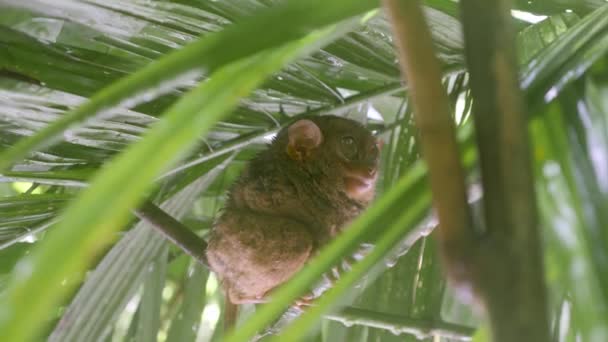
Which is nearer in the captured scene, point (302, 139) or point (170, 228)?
point (170, 228)

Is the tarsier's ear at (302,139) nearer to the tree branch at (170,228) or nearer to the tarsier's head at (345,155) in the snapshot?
the tarsier's head at (345,155)

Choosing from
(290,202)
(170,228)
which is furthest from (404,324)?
(170,228)

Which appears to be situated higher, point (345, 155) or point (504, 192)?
point (504, 192)

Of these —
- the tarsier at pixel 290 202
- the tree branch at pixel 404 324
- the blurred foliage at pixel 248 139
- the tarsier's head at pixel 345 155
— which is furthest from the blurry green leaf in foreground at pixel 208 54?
the tarsier's head at pixel 345 155

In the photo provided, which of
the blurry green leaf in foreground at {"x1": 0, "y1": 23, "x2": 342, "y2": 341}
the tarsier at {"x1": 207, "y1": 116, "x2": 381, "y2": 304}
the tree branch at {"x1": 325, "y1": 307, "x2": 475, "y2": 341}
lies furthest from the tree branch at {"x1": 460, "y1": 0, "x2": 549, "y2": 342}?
the tarsier at {"x1": 207, "y1": 116, "x2": 381, "y2": 304}

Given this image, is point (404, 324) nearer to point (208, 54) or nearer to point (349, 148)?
point (349, 148)

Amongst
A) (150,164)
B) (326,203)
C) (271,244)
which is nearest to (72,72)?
(271,244)

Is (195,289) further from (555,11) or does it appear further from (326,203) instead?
(555,11)

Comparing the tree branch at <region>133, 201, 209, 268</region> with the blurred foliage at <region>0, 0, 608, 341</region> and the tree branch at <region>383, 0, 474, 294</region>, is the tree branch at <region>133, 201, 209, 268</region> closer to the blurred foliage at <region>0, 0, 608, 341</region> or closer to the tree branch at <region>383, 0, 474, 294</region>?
the blurred foliage at <region>0, 0, 608, 341</region>
